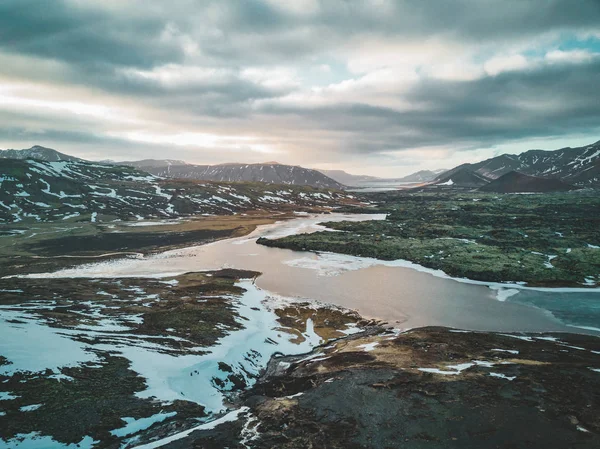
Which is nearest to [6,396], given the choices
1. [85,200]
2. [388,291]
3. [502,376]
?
[502,376]

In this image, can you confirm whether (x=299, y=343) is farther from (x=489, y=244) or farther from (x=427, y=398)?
(x=489, y=244)

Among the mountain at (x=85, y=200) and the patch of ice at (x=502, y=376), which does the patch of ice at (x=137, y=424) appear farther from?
the mountain at (x=85, y=200)

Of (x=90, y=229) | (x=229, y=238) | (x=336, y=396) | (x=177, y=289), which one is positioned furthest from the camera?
(x=90, y=229)

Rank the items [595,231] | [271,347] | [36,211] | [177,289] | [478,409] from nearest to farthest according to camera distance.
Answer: [478,409], [271,347], [177,289], [595,231], [36,211]

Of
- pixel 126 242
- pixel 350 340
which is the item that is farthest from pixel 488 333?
pixel 126 242

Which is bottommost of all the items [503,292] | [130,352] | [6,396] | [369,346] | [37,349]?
[369,346]

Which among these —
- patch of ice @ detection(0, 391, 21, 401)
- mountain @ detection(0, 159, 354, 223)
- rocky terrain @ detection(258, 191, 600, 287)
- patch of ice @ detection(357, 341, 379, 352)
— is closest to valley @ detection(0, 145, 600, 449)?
patch of ice @ detection(0, 391, 21, 401)

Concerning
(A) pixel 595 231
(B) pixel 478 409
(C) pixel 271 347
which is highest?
(A) pixel 595 231

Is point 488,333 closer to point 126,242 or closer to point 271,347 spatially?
point 271,347
